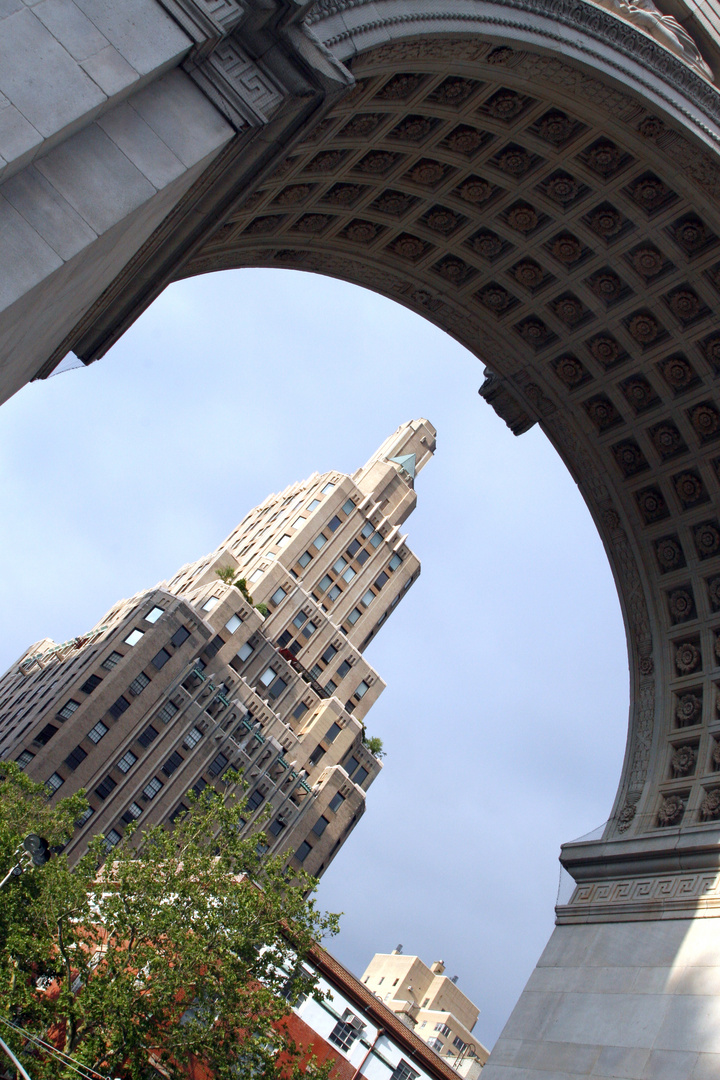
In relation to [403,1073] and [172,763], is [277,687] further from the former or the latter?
[403,1073]

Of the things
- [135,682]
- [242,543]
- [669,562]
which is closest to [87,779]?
[135,682]

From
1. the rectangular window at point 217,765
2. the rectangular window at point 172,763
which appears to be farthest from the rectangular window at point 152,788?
the rectangular window at point 217,765

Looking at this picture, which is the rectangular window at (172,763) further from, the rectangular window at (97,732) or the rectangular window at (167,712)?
the rectangular window at (97,732)

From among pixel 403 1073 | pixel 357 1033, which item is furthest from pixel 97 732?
pixel 403 1073

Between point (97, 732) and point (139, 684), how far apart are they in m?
5.19

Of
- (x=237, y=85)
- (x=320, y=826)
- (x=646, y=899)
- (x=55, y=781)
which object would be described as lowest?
(x=237, y=85)

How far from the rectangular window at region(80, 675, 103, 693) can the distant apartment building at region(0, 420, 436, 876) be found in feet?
0.57

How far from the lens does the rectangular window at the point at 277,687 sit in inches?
3595

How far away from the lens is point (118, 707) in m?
76.8

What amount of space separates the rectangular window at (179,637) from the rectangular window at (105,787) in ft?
40.4

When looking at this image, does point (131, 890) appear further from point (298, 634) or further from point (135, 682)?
point (298, 634)

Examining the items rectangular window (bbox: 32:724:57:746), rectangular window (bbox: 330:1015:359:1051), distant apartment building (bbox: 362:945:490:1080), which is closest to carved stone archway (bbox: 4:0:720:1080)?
rectangular window (bbox: 330:1015:359:1051)

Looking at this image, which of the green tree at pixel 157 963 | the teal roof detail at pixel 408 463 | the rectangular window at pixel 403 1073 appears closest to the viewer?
the green tree at pixel 157 963

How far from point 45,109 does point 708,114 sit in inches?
562
